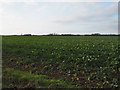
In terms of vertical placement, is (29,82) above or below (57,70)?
below

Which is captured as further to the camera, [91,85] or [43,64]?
[43,64]

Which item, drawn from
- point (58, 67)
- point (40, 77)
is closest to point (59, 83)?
point (40, 77)

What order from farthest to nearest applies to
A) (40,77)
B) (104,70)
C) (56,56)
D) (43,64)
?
(56,56) → (43,64) → (104,70) → (40,77)

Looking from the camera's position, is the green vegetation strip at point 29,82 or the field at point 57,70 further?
the field at point 57,70

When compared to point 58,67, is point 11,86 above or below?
below

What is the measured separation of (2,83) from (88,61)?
26.9 ft

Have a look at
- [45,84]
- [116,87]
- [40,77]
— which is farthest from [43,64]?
[116,87]

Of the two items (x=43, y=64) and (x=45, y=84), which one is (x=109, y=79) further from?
(x=43, y=64)

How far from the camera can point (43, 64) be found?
14055mm

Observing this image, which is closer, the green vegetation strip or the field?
the green vegetation strip

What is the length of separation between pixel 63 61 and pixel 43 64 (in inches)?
79.4

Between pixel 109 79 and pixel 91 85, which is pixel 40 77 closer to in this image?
pixel 91 85

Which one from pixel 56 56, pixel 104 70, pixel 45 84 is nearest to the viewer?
pixel 45 84

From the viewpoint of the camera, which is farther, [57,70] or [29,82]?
[57,70]
